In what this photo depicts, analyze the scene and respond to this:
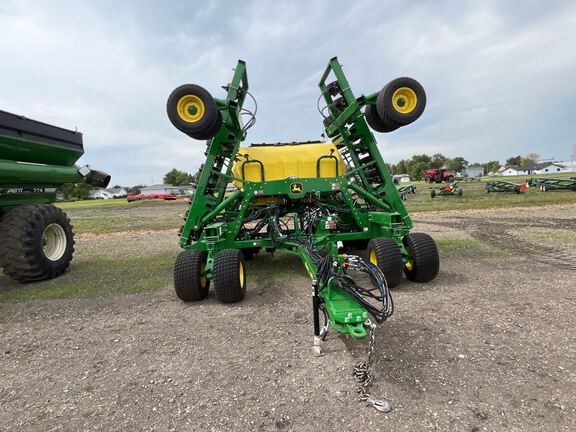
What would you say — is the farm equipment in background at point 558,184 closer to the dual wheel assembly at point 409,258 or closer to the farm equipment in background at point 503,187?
the farm equipment in background at point 503,187

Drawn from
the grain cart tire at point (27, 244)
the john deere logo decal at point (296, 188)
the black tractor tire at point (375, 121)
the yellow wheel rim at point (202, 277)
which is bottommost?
the yellow wheel rim at point (202, 277)

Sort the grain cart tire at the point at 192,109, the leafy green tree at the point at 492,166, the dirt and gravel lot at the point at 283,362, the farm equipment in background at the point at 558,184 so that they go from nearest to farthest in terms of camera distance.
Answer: the dirt and gravel lot at the point at 283,362 < the grain cart tire at the point at 192,109 < the farm equipment in background at the point at 558,184 < the leafy green tree at the point at 492,166

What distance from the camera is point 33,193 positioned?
5961 millimetres

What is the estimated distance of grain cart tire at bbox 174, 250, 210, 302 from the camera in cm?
403

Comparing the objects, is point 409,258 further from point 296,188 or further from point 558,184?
point 558,184

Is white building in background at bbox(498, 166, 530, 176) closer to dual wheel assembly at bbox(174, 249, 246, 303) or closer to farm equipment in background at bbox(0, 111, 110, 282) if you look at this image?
dual wheel assembly at bbox(174, 249, 246, 303)

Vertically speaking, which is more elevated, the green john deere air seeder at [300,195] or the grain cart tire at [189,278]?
the green john deere air seeder at [300,195]

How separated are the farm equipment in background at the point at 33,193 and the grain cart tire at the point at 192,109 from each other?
8.23 ft

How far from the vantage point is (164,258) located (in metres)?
6.95

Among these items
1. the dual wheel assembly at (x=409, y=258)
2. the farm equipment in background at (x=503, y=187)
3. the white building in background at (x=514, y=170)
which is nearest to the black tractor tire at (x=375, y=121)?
the dual wheel assembly at (x=409, y=258)

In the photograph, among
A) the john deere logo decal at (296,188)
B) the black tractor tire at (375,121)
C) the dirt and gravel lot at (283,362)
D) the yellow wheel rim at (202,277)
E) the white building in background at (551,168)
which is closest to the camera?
the dirt and gravel lot at (283,362)

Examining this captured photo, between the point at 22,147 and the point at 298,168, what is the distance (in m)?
4.30

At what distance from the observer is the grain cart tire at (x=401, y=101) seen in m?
4.71

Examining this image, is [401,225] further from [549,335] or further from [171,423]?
[171,423]
